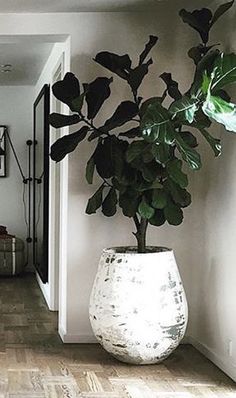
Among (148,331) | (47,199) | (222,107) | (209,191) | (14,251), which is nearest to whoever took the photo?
(222,107)

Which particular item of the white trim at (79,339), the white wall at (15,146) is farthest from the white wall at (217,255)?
the white wall at (15,146)

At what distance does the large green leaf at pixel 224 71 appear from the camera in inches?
152

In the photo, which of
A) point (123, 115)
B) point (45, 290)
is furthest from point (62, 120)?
point (45, 290)

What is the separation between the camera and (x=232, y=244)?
4.41 m

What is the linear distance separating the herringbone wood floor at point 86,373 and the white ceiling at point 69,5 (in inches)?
94.8

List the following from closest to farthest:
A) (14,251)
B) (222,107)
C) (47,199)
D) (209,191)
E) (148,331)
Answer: (222,107) → (148,331) → (209,191) → (47,199) → (14,251)

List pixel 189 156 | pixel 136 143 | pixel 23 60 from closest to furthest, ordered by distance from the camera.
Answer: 1. pixel 189 156
2. pixel 136 143
3. pixel 23 60

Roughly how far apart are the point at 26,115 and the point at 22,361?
4.82m

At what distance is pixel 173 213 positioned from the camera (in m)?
4.56

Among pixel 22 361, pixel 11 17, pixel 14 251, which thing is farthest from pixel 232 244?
pixel 14 251

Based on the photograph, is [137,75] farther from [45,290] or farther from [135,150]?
[45,290]

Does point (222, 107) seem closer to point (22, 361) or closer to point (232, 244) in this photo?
point (232, 244)

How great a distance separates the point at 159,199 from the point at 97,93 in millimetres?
847

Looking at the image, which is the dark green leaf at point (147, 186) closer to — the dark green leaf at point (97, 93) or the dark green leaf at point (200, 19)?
the dark green leaf at point (97, 93)
